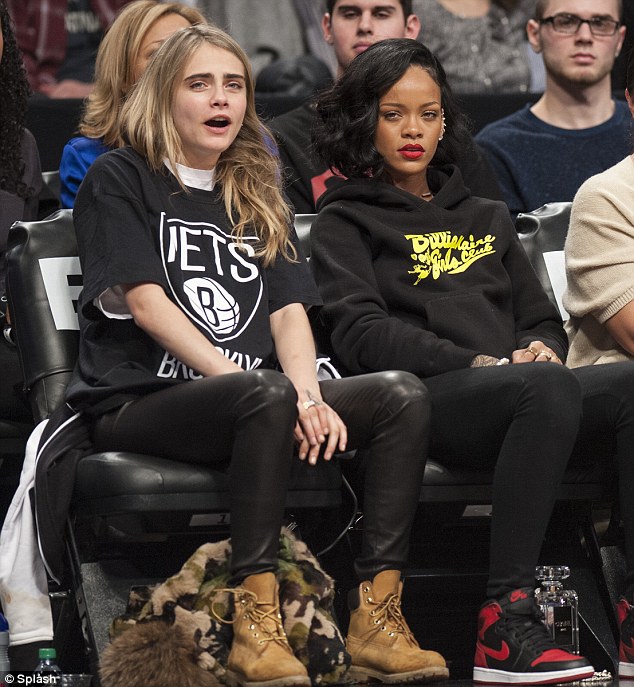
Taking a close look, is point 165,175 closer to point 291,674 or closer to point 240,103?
point 240,103

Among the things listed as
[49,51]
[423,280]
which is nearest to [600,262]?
[423,280]

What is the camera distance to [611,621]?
253cm

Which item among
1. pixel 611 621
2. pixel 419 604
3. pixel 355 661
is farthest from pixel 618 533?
pixel 355 661

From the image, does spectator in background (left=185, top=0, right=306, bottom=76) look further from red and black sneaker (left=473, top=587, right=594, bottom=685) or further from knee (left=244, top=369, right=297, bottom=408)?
red and black sneaker (left=473, top=587, right=594, bottom=685)

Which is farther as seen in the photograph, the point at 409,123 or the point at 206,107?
the point at 409,123

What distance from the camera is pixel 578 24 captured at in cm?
382

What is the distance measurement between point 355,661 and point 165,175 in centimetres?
98

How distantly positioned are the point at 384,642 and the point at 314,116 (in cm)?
149

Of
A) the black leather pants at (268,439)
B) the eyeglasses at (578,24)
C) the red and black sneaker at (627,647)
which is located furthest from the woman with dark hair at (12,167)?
the eyeglasses at (578,24)

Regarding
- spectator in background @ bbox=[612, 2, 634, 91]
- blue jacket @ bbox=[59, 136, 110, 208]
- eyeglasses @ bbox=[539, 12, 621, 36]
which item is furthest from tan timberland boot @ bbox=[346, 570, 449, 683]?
spectator in background @ bbox=[612, 2, 634, 91]

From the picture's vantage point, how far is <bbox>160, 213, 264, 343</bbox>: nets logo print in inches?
95.7

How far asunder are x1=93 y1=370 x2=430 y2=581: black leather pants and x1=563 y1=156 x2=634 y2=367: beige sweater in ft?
1.69

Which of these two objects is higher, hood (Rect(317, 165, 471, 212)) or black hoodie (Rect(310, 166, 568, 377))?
hood (Rect(317, 165, 471, 212))

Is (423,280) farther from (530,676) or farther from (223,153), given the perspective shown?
(530,676)
